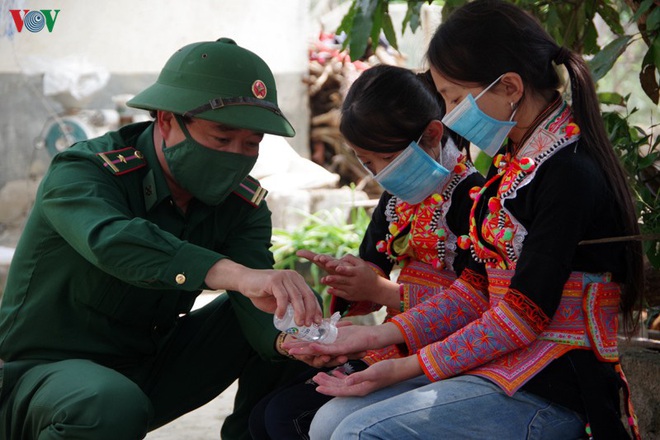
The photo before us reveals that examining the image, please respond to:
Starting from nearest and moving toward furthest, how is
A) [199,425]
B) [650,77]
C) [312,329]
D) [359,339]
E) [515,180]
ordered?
1. [515,180]
2. [359,339]
3. [312,329]
4. [650,77]
5. [199,425]

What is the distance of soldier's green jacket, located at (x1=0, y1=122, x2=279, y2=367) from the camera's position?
97.4 inches

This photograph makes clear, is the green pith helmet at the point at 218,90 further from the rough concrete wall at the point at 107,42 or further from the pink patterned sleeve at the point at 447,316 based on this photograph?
the rough concrete wall at the point at 107,42

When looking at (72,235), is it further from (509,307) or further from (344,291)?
(509,307)

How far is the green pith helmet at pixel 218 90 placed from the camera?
255 cm

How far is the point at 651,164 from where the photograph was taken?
3.01 m

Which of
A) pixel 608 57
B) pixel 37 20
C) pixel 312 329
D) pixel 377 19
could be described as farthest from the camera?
pixel 37 20

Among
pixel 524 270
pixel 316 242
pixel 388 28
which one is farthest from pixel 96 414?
pixel 316 242

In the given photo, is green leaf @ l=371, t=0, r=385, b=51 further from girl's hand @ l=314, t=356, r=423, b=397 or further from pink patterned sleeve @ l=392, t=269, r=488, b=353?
girl's hand @ l=314, t=356, r=423, b=397

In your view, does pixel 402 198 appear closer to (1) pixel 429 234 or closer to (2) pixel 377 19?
(1) pixel 429 234

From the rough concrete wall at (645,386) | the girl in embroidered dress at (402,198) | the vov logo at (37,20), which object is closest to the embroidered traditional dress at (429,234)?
the girl in embroidered dress at (402,198)

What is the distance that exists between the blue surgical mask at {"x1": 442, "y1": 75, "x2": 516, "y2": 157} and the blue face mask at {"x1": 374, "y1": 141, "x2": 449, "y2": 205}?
0.91ft

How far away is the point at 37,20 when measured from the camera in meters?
7.43

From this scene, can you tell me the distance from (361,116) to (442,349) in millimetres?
763

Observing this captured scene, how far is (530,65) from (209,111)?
903 mm
